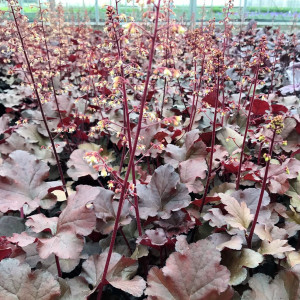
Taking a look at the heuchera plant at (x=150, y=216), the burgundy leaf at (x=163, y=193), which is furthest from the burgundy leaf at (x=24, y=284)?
the burgundy leaf at (x=163, y=193)

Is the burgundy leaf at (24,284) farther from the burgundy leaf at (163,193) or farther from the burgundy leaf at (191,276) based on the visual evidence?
the burgundy leaf at (163,193)

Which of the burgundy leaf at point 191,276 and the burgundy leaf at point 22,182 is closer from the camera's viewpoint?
the burgundy leaf at point 191,276

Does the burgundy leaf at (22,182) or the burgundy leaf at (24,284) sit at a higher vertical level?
the burgundy leaf at (22,182)

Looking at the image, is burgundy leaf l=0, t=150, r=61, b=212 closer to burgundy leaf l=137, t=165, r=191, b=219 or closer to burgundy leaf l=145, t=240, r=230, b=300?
burgundy leaf l=137, t=165, r=191, b=219

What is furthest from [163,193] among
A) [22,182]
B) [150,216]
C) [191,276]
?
[22,182]

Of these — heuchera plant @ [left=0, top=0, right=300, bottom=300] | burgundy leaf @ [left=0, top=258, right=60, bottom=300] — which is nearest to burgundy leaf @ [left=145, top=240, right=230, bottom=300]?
heuchera plant @ [left=0, top=0, right=300, bottom=300]

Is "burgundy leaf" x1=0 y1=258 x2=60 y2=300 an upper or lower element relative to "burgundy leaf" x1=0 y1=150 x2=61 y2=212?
lower

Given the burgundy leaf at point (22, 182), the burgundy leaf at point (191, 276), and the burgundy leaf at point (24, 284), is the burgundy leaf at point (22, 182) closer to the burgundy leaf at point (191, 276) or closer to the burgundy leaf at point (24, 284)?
the burgundy leaf at point (24, 284)

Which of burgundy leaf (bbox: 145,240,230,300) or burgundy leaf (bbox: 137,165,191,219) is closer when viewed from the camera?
burgundy leaf (bbox: 145,240,230,300)

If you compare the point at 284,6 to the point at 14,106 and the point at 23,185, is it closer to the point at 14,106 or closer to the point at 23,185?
the point at 14,106

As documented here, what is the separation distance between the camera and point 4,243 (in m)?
1.46

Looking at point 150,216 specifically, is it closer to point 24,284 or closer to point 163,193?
point 163,193

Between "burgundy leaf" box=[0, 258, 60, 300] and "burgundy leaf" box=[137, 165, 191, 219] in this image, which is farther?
"burgundy leaf" box=[137, 165, 191, 219]

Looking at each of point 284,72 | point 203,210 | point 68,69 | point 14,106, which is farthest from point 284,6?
point 203,210
